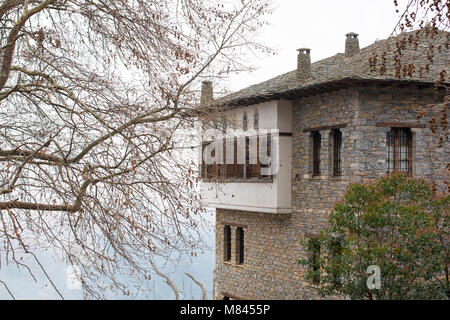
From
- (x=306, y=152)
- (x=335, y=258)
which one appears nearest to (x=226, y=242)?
(x=306, y=152)

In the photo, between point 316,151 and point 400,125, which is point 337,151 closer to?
point 316,151

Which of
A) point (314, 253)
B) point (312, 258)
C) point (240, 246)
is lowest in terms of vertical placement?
point (240, 246)

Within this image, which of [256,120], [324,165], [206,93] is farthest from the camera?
[256,120]

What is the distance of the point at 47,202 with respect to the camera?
767cm

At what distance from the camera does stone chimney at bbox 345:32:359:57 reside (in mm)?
19594

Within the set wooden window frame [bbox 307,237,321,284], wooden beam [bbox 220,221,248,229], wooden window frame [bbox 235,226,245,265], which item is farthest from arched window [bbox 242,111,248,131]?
wooden window frame [bbox 235,226,245,265]

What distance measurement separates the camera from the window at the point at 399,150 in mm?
16844

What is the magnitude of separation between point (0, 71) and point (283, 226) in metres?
11.7

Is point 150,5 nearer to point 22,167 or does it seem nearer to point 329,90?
point 22,167

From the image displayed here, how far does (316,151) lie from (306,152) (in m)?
0.26

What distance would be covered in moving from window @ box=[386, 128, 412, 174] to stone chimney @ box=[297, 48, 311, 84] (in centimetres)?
303

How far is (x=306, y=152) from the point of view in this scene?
18.4 meters

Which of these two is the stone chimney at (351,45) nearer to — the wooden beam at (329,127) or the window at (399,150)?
the wooden beam at (329,127)
